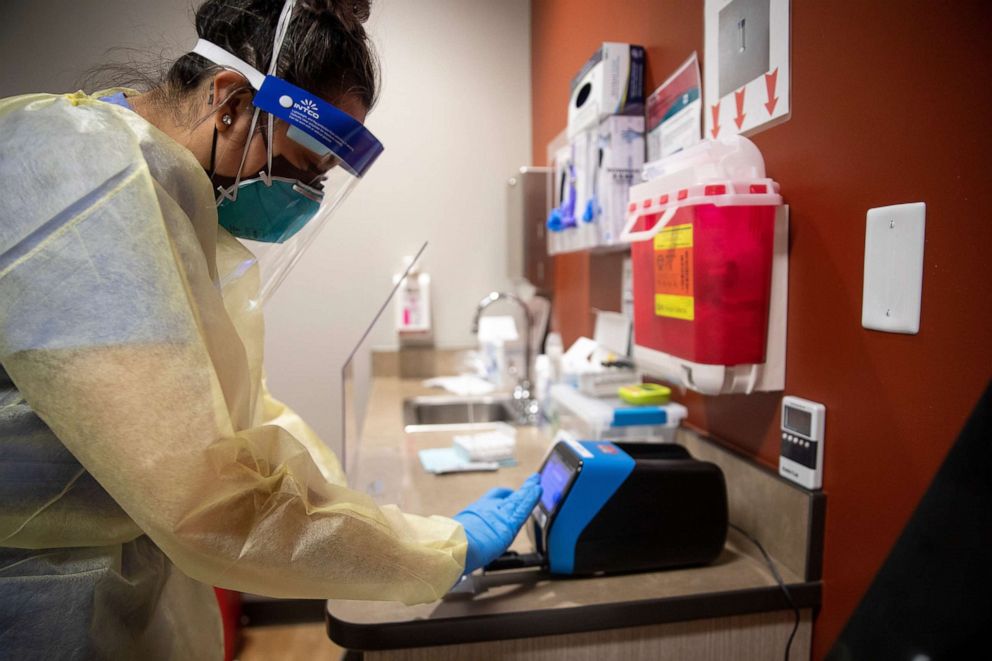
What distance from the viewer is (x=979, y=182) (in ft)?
2.23

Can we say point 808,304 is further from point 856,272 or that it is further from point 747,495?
point 747,495

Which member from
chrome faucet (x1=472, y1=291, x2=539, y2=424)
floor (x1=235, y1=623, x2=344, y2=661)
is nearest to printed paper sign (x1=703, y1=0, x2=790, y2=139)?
chrome faucet (x1=472, y1=291, x2=539, y2=424)

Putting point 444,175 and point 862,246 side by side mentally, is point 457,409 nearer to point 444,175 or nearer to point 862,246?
point 444,175

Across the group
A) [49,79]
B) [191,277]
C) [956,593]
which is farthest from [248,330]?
[956,593]

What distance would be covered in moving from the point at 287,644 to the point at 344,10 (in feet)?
7.04

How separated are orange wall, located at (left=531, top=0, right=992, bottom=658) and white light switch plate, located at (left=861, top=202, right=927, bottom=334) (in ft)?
0.05

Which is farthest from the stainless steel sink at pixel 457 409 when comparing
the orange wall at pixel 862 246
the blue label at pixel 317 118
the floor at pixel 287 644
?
the blue label at pixel 317 118

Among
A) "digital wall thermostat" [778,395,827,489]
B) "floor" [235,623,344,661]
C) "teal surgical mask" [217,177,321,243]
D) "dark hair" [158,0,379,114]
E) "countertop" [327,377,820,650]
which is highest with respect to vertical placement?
"dark hair" [158,0,379,114]

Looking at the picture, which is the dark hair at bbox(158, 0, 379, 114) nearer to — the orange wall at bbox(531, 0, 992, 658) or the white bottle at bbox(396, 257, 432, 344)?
the orange wall at bbox(531, 0, 992, 658)

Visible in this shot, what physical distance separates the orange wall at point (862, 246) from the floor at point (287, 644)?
174cm

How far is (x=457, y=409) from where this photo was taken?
238 centimetres

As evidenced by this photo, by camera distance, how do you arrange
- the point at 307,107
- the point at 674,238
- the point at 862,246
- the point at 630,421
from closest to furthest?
the point at 307,107, the point at 862,246, the point at 674,238, the point at 630,421

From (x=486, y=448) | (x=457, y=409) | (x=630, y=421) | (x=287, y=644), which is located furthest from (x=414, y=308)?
(x=630, y=421)

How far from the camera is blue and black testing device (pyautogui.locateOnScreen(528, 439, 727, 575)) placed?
949 millimetres
